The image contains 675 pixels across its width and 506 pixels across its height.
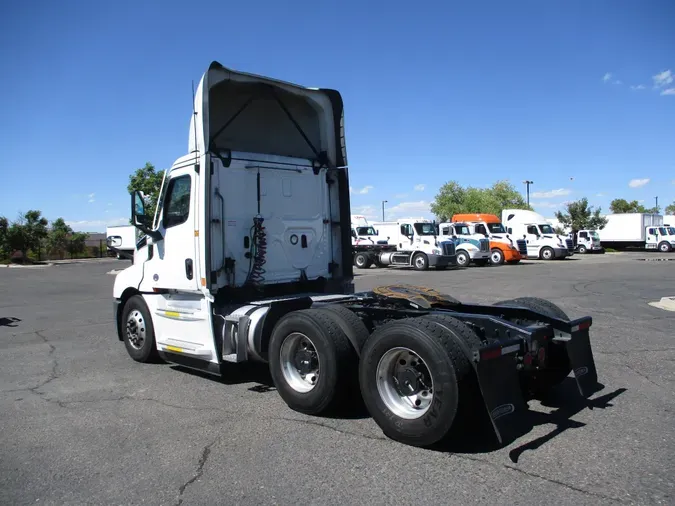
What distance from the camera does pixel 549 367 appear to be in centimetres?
552

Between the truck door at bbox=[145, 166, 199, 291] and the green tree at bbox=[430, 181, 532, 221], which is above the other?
the green tree at bbox=[430, 181, 532, 221]

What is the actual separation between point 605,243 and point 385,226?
3169cm

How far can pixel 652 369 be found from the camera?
22.6 ft

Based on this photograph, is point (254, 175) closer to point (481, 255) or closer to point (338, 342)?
point (338, 342)

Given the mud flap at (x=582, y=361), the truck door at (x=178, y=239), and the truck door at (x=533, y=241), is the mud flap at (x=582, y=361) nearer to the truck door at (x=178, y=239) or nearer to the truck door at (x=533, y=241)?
the truck door at (x=178, y=239)

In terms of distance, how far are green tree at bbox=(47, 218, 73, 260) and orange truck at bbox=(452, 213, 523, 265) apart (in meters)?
31.1

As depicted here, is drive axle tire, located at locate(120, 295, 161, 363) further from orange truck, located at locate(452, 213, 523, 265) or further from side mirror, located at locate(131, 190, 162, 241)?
orange truck, located at locate(452, 213, 523, 265)

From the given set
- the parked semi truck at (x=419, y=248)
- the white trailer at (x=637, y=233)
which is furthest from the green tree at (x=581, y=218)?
the parked semi truck at (x=419, y=248)

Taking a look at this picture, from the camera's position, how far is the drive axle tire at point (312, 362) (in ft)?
16.5

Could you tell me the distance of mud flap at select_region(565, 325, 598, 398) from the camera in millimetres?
5059

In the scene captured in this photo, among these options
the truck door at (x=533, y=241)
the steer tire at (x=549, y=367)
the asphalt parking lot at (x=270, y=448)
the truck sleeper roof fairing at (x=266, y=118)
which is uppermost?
the truck sleeper roof fairing at (x=266, y=118)

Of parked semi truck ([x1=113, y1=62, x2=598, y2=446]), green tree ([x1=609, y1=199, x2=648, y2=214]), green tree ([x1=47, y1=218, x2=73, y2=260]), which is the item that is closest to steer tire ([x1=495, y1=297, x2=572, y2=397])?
parked semi truck ([x1=113, y1=62, x2=598, y2=446])

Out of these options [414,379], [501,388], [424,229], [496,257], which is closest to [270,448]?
[414,379]

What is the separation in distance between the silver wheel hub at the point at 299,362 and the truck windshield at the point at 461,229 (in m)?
29.3
